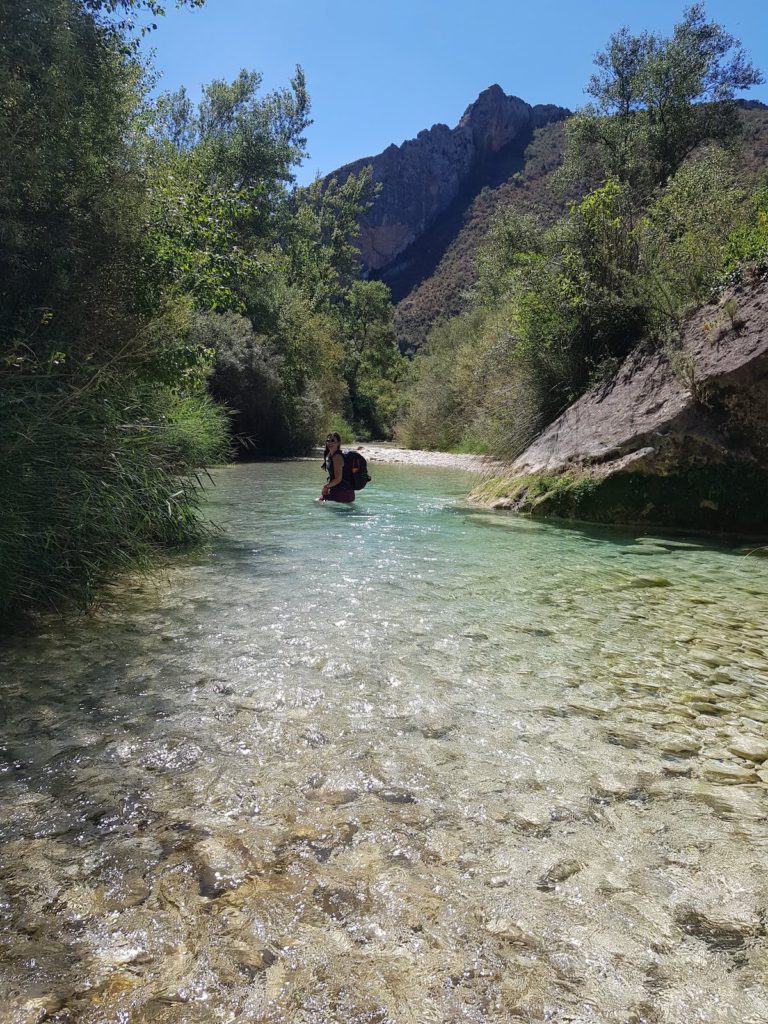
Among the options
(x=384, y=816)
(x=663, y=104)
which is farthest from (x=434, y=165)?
(x=384, y=816)

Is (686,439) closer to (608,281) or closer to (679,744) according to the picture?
(608,281)

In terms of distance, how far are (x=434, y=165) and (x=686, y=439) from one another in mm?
122160

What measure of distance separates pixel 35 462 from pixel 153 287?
3.60m

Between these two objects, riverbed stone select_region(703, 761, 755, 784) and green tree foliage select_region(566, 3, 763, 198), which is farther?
green tree foliage select_region(566, 3, 763, 198)

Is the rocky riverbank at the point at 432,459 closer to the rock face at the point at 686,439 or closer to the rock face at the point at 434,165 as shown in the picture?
the rock face at the point at 686,439

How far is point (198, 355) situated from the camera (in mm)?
8133

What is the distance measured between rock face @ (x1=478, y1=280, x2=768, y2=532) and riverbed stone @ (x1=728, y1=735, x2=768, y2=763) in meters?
6.84

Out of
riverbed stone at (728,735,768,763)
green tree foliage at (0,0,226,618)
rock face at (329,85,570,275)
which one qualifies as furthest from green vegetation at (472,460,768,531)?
rock face at (329,85,570,275)

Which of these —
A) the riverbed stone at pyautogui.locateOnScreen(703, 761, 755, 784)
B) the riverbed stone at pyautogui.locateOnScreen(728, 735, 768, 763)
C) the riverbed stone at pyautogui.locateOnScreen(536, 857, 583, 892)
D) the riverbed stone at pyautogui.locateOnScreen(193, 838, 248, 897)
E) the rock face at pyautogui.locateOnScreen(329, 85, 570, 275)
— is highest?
the rock face at pyautogui.locateOnScreen(329, 85, 570, 275)

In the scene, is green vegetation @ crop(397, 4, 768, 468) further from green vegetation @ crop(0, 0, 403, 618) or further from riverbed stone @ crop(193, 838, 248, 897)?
riverbed stone @ crop(193, 838, 248, 897)

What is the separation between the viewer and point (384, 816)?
252 centimetres

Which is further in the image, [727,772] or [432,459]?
[432,459]

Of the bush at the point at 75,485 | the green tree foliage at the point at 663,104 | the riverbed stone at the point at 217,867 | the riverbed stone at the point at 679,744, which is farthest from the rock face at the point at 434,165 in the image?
the riverbed stone at the point at 217,867

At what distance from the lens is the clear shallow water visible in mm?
1734
